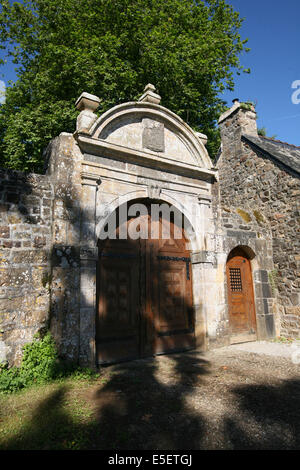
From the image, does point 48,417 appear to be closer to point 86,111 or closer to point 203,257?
point 203,257

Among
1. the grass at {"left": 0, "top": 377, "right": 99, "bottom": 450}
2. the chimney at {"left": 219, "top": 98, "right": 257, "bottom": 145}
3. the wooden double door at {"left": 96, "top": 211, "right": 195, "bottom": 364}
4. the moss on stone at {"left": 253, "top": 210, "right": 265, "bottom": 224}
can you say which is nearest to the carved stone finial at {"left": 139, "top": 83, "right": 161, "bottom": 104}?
the wooden double door at {"left": 96, "top": 211, "right": 195, "bottom": 364}

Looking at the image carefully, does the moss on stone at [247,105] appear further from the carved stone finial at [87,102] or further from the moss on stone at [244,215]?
the carved stone finial at [87,102]

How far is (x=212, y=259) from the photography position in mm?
5707

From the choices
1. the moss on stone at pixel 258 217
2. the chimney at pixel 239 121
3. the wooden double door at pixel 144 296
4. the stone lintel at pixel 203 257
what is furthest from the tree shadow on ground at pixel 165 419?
the chimney at pixel 239 121

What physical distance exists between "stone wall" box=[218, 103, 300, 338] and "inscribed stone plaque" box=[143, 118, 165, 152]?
1.96m

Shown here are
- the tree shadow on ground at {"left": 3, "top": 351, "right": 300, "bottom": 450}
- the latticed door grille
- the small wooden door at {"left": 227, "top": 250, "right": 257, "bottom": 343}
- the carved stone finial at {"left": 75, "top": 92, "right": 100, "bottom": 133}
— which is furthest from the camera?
the latticed door grille

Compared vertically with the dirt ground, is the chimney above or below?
above

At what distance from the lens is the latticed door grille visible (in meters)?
6.32

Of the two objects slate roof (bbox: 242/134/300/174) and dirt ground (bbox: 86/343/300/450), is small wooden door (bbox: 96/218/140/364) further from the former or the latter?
slate roof (bbox: 242/134/300/174)

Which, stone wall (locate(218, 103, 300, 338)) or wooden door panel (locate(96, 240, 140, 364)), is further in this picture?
stone wall (locate(218, 103, 300, 338))

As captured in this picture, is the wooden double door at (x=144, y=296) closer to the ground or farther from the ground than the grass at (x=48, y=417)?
farther from the ground

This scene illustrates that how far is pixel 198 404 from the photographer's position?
299 cm

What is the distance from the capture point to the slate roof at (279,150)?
7055mm

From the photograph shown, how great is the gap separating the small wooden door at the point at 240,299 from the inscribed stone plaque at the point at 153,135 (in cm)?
291
